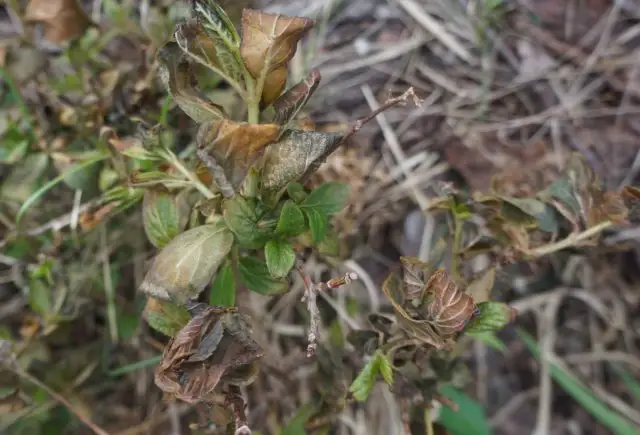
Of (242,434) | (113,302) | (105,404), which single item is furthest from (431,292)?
(105,404)

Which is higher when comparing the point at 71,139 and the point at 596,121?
the point at 71,139

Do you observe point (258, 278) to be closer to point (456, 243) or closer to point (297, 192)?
point (297, 192)

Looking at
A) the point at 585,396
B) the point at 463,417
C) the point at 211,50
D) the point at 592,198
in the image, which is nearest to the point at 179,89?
the point at 211,50

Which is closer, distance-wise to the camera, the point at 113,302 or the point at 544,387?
the point at 113,302

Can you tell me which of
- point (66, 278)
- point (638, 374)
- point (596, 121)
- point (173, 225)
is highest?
point (173, 225)

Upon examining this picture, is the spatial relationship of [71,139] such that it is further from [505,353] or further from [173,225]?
[505,353]

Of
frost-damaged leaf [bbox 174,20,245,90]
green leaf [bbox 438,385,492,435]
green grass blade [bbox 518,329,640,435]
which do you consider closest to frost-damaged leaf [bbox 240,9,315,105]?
frost-damaged leaf [bbox 174,20,245,90]
